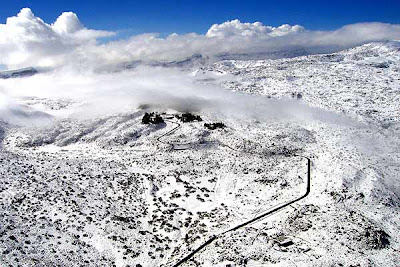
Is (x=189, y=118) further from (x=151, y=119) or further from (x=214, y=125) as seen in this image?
(x=151, y=119)

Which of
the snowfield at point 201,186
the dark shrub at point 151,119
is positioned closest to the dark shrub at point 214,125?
the snowfield at point 201,186

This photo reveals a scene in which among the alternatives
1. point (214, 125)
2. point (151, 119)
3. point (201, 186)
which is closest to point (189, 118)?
point (214, 125)

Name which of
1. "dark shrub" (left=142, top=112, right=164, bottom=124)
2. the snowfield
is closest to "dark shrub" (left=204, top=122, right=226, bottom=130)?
the snowfield

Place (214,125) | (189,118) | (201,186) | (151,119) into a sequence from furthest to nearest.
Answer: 1. (189,118)
2. (151,119)
3. (214,125)
4. (201,186)

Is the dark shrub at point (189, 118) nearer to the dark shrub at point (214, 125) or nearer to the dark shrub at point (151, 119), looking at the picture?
the dark shrub at point (151, 119)

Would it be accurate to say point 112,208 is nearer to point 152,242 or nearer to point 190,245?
point 152,242

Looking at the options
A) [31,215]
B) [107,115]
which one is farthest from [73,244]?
[107,115]

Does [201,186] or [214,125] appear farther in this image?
[214,125]

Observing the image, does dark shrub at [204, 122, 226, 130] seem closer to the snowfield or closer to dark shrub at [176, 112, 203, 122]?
the snowfield
